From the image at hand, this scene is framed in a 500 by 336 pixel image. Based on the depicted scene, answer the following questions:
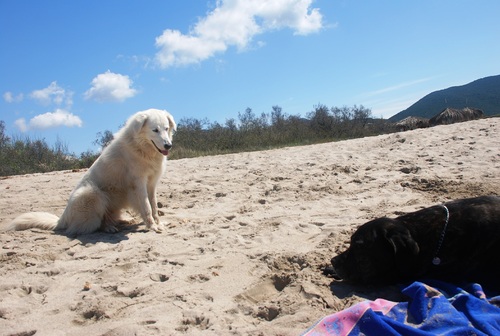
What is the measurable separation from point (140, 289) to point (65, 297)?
68 cm

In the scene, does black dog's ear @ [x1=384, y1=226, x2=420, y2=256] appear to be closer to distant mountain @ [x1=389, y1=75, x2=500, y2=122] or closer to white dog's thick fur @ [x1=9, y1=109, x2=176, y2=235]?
white dog's thick fur @ [x1=9, y1=109, x2=176, y2=235]

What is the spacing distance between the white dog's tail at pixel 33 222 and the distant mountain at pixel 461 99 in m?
27.9

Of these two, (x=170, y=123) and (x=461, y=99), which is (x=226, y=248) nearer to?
(x=170, y=123)

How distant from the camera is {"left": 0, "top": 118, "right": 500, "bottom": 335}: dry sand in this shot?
2.88 meters

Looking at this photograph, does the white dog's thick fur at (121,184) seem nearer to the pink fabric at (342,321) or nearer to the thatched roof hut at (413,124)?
the pink fabric at (342,321)

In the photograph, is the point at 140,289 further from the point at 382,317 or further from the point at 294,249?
the point at 382,317

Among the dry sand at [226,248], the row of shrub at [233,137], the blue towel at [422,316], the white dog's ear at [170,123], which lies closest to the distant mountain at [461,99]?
the row of shrub at [233,137]

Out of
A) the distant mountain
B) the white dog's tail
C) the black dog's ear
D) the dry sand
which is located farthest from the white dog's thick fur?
the distant mountain

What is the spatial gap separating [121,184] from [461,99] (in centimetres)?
3586

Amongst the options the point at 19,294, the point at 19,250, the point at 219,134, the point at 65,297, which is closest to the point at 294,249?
the point at 65,297

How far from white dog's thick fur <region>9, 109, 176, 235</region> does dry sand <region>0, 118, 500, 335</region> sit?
0.85 ft

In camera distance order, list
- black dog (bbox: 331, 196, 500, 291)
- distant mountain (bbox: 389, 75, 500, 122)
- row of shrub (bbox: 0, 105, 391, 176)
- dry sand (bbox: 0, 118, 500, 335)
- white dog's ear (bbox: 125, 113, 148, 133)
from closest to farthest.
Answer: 1. dry sand (bbox: 0, 118, 500, 335)
2. black dog (bbox: 331, 196, 500, 291)
3. white dog's ear (bbox: 125, 113, 148, 133)
4. row of shrub (bbox: 0, 105, 391, 176)
5. distant mountain (bbox: 389, 75, 500, 122)

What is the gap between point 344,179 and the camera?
23.7 ft

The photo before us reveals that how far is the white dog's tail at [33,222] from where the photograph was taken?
5383 millimetres
